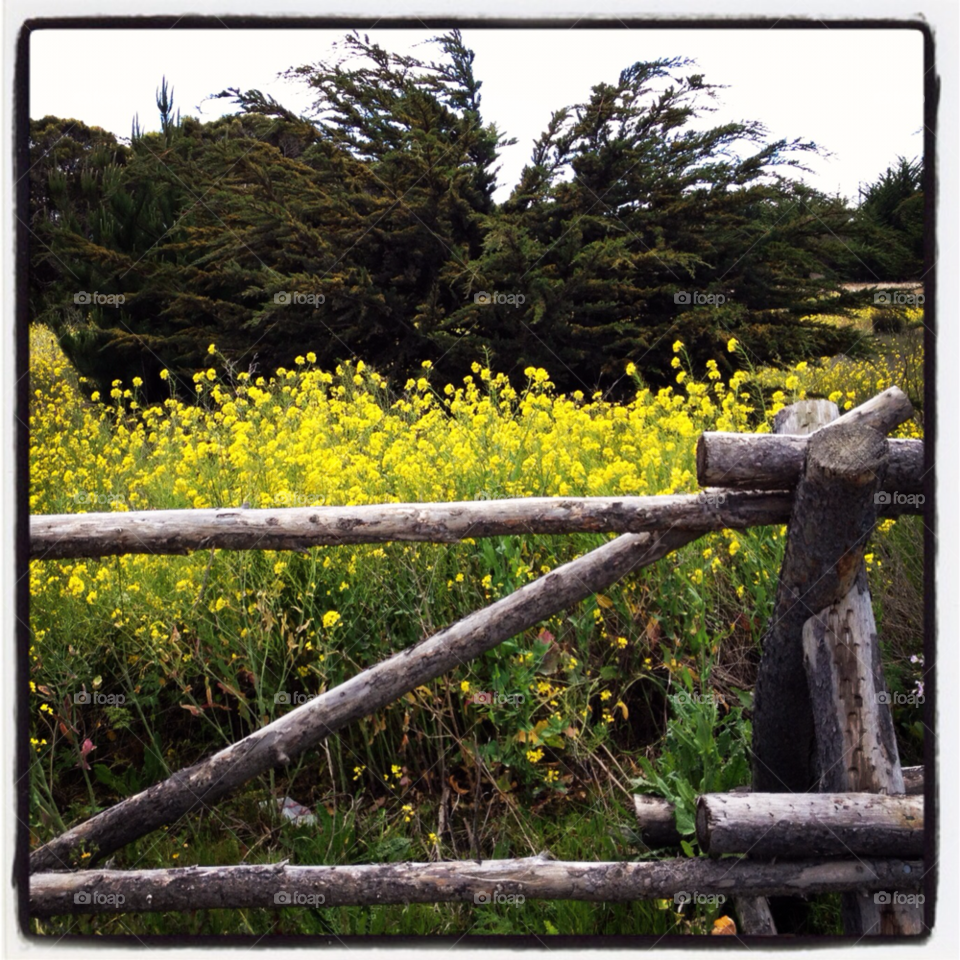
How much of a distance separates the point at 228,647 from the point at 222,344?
2.00 metres

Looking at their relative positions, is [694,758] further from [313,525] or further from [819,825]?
[313,525]

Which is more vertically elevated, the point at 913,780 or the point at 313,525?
the point at 313,525

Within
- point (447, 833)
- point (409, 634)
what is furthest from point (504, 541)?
point (447, 833)

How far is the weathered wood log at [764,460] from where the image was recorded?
211 cm

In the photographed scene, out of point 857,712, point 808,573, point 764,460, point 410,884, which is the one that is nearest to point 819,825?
point 857,712

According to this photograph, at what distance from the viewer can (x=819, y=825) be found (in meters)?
2.06

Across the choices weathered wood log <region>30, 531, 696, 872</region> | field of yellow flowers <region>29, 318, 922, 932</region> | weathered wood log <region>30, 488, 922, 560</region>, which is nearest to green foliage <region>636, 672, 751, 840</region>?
field of yellow flowers <region>29, 318, 922, 932</region>

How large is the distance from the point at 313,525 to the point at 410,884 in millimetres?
972

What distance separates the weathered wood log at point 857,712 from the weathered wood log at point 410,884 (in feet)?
0.63

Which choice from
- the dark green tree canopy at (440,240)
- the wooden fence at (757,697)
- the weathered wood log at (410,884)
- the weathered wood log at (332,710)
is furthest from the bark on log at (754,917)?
the dark green tree canopy at (440,240)

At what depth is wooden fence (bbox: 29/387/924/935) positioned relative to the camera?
206cm

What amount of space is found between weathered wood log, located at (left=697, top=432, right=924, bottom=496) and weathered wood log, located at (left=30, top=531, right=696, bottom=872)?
0.23 meters

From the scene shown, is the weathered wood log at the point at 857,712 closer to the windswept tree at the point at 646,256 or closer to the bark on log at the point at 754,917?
the bark on log at the point at 754,917

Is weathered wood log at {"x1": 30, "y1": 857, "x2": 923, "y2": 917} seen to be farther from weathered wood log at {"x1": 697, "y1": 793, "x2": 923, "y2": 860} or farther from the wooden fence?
weathered wood log at {"x1": 697, "y1": 793, "x2": 923, "y2": 860}
